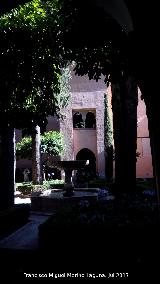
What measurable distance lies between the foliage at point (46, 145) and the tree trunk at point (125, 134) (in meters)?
9.42

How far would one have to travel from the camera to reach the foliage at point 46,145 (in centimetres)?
2023

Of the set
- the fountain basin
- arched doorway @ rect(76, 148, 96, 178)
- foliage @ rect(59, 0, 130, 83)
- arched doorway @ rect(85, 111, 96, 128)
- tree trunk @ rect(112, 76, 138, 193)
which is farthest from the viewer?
arched doorway @ rect(85, 111, 96, 128)

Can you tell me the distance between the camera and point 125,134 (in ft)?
36.9

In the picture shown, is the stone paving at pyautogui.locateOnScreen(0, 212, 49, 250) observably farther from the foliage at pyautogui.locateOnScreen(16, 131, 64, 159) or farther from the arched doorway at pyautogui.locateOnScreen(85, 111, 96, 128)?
the arched doorway at pyautogui.locateOnScreen(85, 111, 96, 128)

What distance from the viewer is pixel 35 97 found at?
8312mm

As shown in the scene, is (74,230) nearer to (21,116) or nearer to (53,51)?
(21,116)

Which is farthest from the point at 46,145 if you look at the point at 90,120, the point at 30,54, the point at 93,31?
the point at 93,31

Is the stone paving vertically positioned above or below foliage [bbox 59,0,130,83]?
below

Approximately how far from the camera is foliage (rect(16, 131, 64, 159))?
66.4 feet

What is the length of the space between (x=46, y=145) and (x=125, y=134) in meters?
10.3

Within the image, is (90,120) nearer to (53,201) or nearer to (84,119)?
(84,119)

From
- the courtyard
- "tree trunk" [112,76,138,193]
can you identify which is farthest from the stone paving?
"tree trunk" [112,76,138,193]

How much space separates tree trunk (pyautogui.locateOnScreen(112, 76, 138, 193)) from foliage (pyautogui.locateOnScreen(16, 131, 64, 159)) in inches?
371

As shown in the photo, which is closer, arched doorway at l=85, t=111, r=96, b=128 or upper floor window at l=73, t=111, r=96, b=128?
upper floor window at l=73, t=111, r=96, b=128
